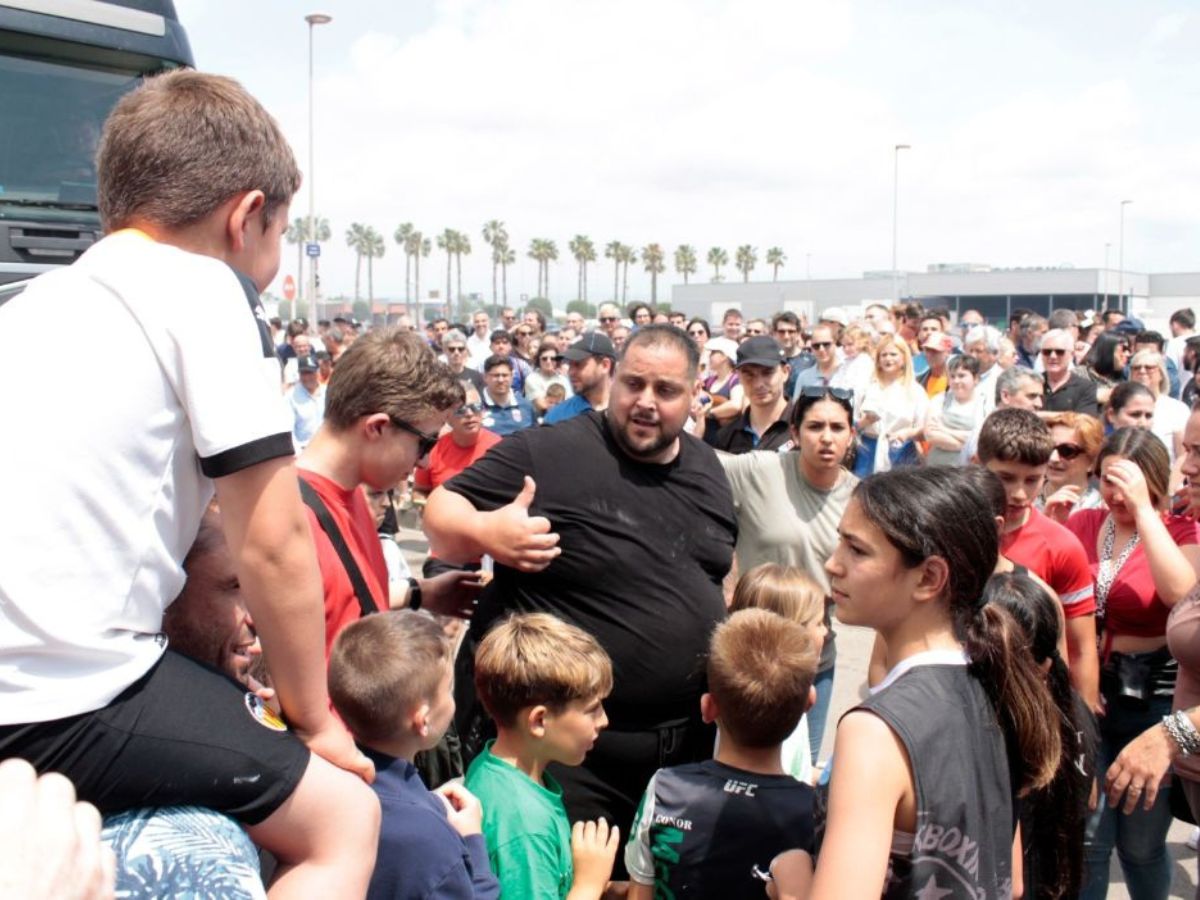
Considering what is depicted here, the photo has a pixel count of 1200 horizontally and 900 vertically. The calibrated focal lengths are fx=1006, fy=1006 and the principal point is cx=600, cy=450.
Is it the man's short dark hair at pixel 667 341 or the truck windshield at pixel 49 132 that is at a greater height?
the truck windshield at pixel 49 132

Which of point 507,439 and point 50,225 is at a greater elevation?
point 50,225

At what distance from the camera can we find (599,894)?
269 centimetres

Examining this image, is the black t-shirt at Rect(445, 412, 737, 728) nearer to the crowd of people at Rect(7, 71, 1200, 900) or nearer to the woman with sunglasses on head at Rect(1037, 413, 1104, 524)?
the crowd of people at Rect(7, 71, 1200, 900)

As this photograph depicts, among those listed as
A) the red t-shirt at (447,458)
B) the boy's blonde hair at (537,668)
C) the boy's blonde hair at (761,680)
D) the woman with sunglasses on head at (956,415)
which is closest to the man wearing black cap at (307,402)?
the red t-shirt at (447,458)

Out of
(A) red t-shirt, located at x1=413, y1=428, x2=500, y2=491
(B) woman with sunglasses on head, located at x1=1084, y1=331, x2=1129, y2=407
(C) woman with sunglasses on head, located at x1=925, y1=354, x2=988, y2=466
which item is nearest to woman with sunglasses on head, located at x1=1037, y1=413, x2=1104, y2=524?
(C) woman with sunglasses on head, located at x1=925, y1=354, x2=988, y2=466

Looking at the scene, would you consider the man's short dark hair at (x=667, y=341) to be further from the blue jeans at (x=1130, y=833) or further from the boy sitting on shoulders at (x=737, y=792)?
the blue jeans at (x=1130, y=833)

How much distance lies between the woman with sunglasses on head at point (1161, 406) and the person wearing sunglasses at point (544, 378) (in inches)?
200

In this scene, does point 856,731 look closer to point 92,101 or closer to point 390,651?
point 390,651

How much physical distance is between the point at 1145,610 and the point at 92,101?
6177 millimetres

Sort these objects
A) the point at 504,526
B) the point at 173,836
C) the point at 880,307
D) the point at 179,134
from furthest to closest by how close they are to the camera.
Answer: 1. the point at 880,307
2. the point at 504,526
3. the point at 179,134
4. the point at 173,836

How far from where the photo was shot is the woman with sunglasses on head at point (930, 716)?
174 centimetres

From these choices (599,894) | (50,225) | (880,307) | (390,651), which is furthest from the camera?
(880,307)

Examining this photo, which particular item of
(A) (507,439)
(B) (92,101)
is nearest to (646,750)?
(A) (507,439)

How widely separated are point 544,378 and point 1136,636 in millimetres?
7385
